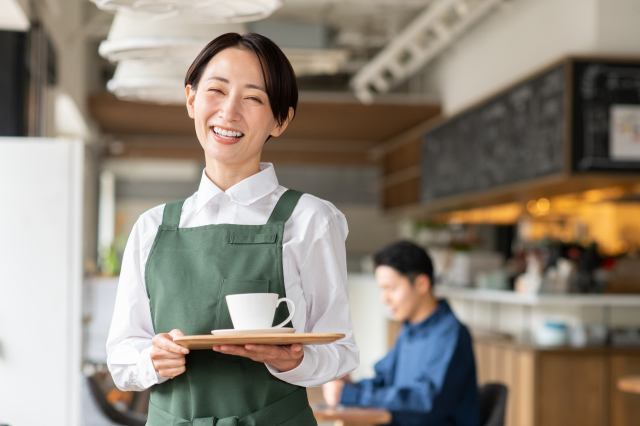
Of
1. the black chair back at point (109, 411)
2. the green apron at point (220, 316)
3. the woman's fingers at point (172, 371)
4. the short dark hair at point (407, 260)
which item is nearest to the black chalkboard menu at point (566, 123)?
the short dark hair at point (407, 260)

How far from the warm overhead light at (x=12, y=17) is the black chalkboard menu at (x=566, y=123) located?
135 inches

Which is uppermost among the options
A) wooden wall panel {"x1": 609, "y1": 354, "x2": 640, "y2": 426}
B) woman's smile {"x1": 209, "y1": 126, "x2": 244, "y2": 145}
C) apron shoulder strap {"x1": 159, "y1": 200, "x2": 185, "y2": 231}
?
woman's smile {"x1": 209, "y1": 126, "x2": 244, "y2": 145}

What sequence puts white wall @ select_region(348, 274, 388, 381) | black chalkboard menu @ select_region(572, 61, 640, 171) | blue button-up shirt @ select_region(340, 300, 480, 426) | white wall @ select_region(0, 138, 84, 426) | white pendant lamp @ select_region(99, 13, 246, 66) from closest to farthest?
blue button-up shirt @ select_region(340, 300, 480, 426) < white pendant lamp @ select_region(99, 13, 246, 66) < white wall @ select_region(0, 138, 84, 426) < black chalkboard menu @ select_region(572, 61, 640, 171) < white wall @ select_region(348, 274, 388, 381)

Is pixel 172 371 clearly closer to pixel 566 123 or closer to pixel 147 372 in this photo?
pixel 147 372

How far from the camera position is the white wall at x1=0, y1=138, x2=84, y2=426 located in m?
3.41

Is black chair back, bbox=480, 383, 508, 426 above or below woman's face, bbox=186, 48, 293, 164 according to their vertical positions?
below

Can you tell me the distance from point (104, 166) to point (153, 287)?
12.9m

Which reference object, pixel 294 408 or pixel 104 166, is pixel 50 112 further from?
pixel 104 166

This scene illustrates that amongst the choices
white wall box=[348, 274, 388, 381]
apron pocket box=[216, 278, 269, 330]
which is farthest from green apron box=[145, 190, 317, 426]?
white wall box=[348, 274, 388, 381]

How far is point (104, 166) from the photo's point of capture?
13594 mm

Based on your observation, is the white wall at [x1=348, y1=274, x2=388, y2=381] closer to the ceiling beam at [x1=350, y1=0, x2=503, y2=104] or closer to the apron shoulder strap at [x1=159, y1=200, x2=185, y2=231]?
the ceiling beam at [x1=350, y1=0, x2=503, y2=104]

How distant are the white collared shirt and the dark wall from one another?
12.1 ft

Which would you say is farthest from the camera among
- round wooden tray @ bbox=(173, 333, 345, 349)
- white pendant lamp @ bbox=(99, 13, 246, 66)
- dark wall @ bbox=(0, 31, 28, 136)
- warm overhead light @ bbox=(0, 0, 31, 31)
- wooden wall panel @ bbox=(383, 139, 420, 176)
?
wooden wall panel @ bbox=(383, 139, 420, 176)

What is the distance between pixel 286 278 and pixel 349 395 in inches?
65.2
